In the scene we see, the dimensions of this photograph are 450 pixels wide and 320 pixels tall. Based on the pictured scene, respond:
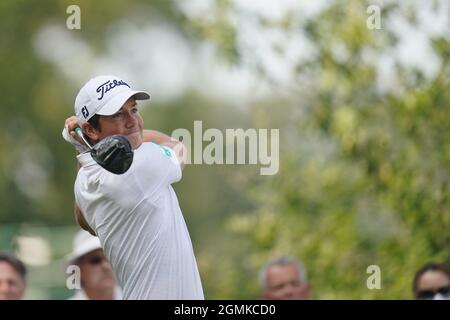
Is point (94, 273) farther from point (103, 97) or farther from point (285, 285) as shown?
point (103, 97)

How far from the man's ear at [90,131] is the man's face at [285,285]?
3.64 meters

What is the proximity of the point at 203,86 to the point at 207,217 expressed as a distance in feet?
12.1

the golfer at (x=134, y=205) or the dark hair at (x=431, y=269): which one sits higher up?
the dark hair at (x=431, y=269)

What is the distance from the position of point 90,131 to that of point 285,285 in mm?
3744

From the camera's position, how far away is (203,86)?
36688 mm

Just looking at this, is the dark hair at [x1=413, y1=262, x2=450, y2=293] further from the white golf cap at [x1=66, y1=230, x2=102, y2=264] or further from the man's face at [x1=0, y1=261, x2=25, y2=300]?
the man's face at [x1=0, y1=261, x2=25, y2=300]

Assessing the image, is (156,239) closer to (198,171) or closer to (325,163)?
(325,163)

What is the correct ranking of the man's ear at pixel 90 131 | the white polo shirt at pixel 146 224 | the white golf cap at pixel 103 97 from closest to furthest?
the white polo shirt at pixel 146 224
the white golf cap at pixel 103 97
the man's ear at pixel 90 131

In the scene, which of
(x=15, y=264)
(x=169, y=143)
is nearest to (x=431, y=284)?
(x=15, y=264)

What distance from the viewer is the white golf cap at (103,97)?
6.23 meters

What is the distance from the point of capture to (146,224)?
6145 millimetres

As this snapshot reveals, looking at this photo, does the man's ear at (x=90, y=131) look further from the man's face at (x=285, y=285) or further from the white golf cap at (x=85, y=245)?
the man's face at (x=285, y=285)

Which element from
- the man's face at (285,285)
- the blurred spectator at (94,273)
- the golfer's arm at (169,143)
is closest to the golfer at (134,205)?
the golfer's arm at (169,143)
